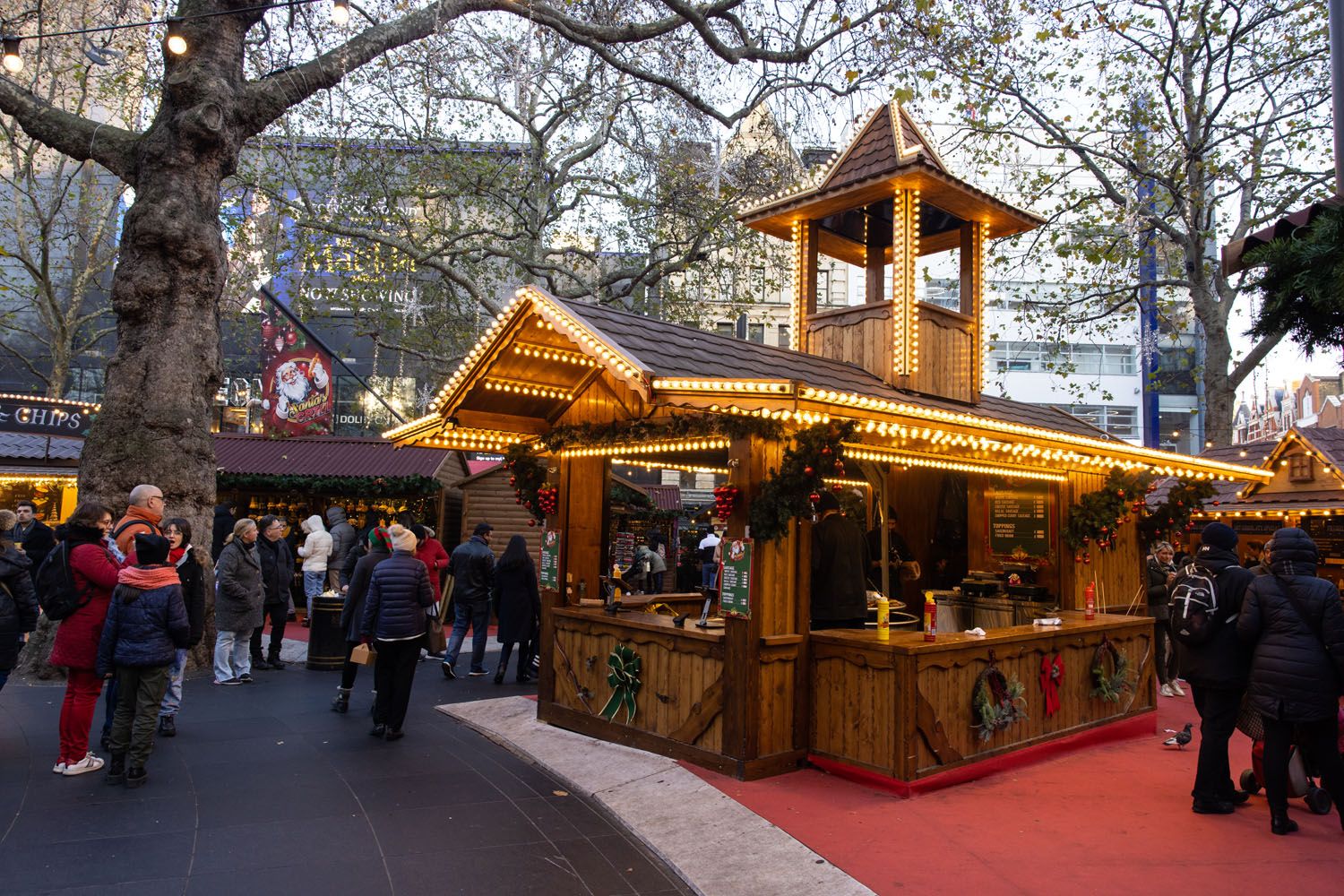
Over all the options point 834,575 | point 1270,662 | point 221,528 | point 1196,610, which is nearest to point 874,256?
point 834,575

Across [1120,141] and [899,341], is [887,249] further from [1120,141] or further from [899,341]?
[1120,141]

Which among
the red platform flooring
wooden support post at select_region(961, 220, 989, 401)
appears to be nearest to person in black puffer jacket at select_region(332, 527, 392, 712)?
the red platform flooring

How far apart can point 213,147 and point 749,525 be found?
7832 mm

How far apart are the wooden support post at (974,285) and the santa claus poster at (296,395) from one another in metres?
11.4

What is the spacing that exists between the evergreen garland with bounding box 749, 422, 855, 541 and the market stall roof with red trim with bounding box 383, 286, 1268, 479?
161 millimetres

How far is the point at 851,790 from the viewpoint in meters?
5.89

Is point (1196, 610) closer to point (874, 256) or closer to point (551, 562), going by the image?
point (551, 562)

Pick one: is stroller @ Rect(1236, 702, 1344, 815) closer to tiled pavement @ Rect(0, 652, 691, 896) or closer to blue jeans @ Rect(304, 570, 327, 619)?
tiled pavement @ Rect(0, 652, 691, 896)

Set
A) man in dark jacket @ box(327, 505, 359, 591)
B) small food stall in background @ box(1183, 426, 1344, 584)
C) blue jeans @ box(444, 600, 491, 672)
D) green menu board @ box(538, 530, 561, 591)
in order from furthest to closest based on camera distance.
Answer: man in dark jacket @ box(327, 505, 359, 591), small food stall in background @ box(1183, 426, 1344, 584), blue jeans @ box(444, 600, 491, 672), green menu board @ box(538, 530, 561, 591)

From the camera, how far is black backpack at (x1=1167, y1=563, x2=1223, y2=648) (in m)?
5.38

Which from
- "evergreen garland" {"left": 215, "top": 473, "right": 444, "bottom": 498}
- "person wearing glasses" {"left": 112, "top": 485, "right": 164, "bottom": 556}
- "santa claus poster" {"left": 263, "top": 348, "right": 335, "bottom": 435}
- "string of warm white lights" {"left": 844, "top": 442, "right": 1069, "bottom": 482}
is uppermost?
"santa claus poster" {"left": 263, "top": 348, "right": 335, "bottom": 435}

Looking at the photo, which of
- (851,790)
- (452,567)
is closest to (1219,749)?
(851,790)

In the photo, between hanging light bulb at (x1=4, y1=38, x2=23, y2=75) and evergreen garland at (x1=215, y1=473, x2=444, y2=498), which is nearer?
hanging light bulb at (x1=4, y1=38, x2=23, y2=75)

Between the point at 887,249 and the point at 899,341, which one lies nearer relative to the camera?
the point at 899,341
